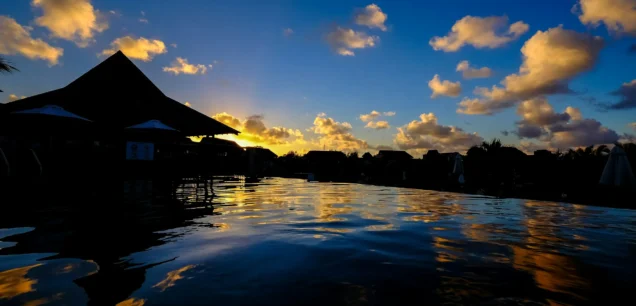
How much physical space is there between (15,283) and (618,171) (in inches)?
570

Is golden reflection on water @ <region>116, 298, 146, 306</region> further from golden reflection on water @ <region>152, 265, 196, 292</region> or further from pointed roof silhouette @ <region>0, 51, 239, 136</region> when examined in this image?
pointed roof silhouette @ <region>0, 51, 239, 136</region>

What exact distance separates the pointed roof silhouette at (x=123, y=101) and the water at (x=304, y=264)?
12.2 meters

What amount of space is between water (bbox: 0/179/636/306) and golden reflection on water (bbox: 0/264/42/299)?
14 mm

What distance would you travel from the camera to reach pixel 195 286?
7.05ft

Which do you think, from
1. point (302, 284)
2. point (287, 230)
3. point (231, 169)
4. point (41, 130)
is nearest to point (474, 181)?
point (231, 169)

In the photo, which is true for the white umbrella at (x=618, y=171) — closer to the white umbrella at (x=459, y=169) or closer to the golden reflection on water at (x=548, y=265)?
the white umbrella at (x=459, y=169)

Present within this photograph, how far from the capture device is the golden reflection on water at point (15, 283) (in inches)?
81.0

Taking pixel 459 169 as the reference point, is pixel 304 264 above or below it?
below

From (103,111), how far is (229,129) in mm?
5736

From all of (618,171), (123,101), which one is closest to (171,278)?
(618,171)

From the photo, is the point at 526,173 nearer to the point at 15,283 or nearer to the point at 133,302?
the point at 133,302

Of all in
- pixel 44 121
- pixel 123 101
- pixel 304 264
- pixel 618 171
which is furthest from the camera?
pixel 123 101

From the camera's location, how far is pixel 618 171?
1045 centimetres

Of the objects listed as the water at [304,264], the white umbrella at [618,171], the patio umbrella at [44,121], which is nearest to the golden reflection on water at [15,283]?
the water at [304,264]
